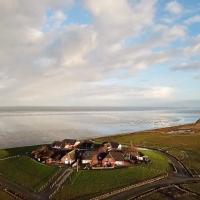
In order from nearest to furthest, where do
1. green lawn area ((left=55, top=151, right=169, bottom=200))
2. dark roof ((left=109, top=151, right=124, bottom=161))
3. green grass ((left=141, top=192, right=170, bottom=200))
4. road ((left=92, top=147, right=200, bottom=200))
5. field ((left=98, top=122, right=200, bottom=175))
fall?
1. green grass ((left=141, top=192, right=170, bottom=200))
2. road ((left=92, top=147, right=200, bottom=200))
3. green lawn area ((left=55, top=151, right=169, bottom=200))
4. dark roof ((left=109, top=151, right=124, bottom=161))
5. field ((left=98, top=122, right=200, bottom=175))

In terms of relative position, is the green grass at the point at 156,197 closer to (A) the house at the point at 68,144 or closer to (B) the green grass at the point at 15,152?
(A) the house at the point at 68,144

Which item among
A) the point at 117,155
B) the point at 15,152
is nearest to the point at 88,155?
the point at 117,155

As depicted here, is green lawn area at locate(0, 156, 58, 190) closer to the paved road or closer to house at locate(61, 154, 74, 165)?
the paved road

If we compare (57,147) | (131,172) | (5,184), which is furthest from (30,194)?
(57,147)

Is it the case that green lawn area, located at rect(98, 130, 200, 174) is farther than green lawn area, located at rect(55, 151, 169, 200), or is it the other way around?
green lawn area, located at rect(98, 130, 200, 174)

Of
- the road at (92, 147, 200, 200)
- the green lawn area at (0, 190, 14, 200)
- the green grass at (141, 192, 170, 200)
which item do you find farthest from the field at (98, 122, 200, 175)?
the green lawn area at (0, 190, 14, 200)

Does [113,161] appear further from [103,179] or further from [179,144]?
[179,144]
